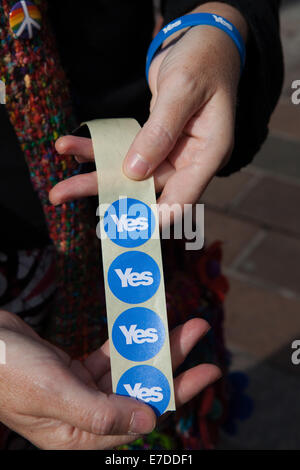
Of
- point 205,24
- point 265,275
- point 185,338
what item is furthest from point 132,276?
point 265,275

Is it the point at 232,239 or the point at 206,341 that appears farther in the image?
the point at 232,239

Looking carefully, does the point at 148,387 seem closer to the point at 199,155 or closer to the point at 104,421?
the point at 104,421

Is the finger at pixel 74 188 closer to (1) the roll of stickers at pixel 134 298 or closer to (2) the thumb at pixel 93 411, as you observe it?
(1) the roll of stickers at pixel 134 298

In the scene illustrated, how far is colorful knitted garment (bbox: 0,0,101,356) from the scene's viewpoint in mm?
930

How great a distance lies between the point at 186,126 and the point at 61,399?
0.54 metres

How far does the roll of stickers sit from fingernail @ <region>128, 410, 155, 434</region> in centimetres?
5

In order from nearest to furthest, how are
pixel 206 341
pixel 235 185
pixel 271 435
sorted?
1. pixel 206 341
2. pixel 271 435
3. pixel 235 185

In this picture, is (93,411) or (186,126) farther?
(186,126)

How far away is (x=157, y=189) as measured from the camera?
42.1 inches

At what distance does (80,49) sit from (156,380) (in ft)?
2.24
